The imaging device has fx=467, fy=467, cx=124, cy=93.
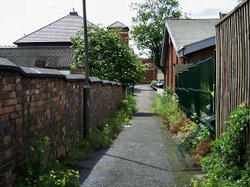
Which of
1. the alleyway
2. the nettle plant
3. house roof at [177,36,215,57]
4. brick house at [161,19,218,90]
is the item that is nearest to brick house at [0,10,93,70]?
brick house at [161,19,218,90]

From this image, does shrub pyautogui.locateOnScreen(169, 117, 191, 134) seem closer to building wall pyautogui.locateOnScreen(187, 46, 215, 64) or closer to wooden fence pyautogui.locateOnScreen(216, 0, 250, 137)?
building wall pyautogui.locateOnScreen(187, 46, 215, 64)

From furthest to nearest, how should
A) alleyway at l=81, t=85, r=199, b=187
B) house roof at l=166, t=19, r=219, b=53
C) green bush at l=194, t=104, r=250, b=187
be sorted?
house roof at l=166, t=19, r=219, b=53 → alleyway at l=81, t=85, r=199, b=187 → green bush at l=194, t=104, r=250, b=187

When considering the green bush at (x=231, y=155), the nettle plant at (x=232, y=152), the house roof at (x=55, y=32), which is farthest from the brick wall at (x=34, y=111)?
the house roof at (x=55, y=32)

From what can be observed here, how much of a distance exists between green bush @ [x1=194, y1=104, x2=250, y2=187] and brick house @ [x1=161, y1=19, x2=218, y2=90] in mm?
10235

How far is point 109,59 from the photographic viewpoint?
80.8 feet

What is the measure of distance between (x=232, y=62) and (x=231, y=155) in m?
1.43

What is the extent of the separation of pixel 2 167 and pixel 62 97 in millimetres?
3667

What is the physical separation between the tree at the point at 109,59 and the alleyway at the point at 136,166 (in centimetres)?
1201

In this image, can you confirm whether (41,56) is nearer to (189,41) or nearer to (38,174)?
(189,41)

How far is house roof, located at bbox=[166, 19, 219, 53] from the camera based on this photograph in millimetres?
22438

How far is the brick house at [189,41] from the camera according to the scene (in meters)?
16.6

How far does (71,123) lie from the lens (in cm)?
962

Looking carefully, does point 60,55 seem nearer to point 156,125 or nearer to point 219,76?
point 156,125

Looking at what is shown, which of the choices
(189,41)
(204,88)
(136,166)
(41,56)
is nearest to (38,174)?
(136,166)
